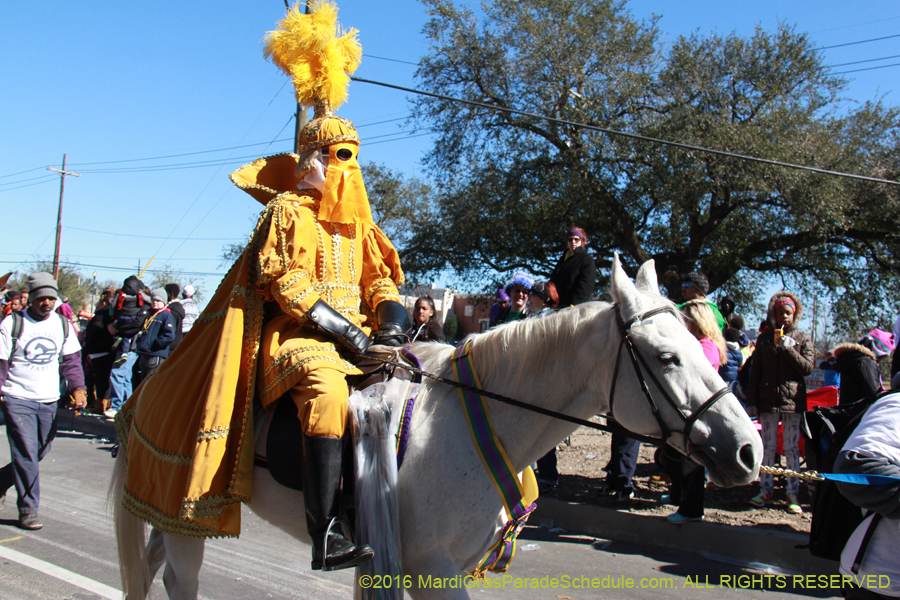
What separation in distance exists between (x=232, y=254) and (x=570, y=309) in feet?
96.1

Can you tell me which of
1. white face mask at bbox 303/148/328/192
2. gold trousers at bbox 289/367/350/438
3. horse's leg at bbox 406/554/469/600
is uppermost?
white face mask at bbox 303/148/328/192

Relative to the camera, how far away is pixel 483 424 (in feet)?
8.86

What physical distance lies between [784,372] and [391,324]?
4801 mm

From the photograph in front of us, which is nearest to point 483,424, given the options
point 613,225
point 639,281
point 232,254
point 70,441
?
point 639,281

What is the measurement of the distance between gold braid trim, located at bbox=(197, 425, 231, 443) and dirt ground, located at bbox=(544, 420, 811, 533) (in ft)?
15.0

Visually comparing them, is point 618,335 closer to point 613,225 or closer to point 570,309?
point 570,309

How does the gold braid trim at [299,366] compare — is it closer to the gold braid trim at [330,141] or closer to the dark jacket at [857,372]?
the gold braid trim at [330,141]

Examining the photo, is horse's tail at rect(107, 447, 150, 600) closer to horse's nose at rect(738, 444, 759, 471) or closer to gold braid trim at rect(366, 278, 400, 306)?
gold braid trim at rect(366, 278, 400, 306)

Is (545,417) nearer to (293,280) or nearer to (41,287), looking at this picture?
(293,280)

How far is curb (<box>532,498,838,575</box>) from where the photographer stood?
5.05 metres

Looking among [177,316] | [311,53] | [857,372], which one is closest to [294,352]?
[311,53]

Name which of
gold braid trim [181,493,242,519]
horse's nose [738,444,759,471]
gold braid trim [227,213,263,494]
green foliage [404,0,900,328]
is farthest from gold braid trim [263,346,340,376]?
green foliage [404,0,900,328]

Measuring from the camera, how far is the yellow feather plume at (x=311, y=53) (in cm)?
336

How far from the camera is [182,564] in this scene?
2.99 meters
